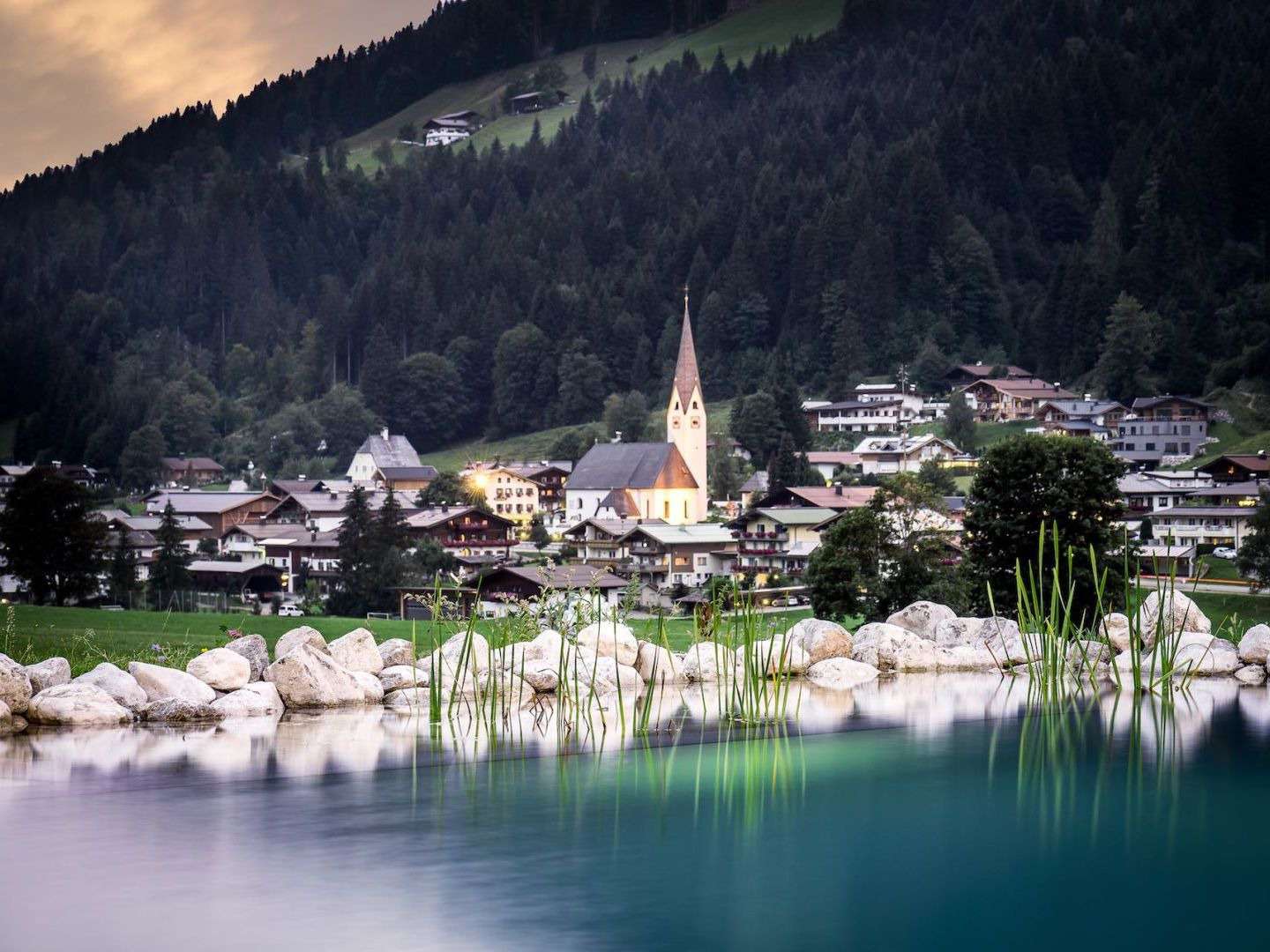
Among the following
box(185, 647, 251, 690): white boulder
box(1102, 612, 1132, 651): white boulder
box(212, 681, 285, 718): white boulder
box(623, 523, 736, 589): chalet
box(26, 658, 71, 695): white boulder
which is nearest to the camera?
box(26, 658, 71, 695): white boulder

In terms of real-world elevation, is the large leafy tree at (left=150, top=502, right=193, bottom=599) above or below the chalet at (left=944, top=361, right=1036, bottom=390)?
below

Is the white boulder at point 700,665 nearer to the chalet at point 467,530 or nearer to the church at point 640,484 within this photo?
the chalet at point 467,530

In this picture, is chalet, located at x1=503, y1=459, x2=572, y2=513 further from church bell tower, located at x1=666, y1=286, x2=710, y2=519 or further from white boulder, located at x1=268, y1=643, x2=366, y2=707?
white boulder, located at x1=268, y1=643, x2=366, y2=707

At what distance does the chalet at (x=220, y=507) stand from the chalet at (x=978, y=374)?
161ft

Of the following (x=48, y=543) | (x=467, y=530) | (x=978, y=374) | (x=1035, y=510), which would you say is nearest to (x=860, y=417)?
(x=978, y=374)

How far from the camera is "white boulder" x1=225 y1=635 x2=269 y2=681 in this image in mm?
22469

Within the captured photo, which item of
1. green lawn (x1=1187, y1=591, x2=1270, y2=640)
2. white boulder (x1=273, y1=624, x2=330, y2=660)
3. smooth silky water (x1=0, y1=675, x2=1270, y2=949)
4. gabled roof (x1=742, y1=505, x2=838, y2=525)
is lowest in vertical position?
smooth silky water (x1=0, y1=675, x2=1270, y2=949)

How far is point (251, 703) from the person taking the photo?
2055 centimetres

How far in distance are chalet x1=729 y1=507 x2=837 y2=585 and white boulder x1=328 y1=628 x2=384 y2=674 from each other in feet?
162

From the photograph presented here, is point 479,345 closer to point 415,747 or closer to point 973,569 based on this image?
point 973,569

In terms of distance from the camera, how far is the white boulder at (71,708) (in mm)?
19047

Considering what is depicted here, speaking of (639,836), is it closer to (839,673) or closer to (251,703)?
(251,703)

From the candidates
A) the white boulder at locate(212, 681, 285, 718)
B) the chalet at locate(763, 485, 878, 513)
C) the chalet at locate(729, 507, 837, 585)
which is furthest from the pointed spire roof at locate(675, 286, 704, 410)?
the white boulder at locate(212, 681, 285, 718)

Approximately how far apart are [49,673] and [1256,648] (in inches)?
727
